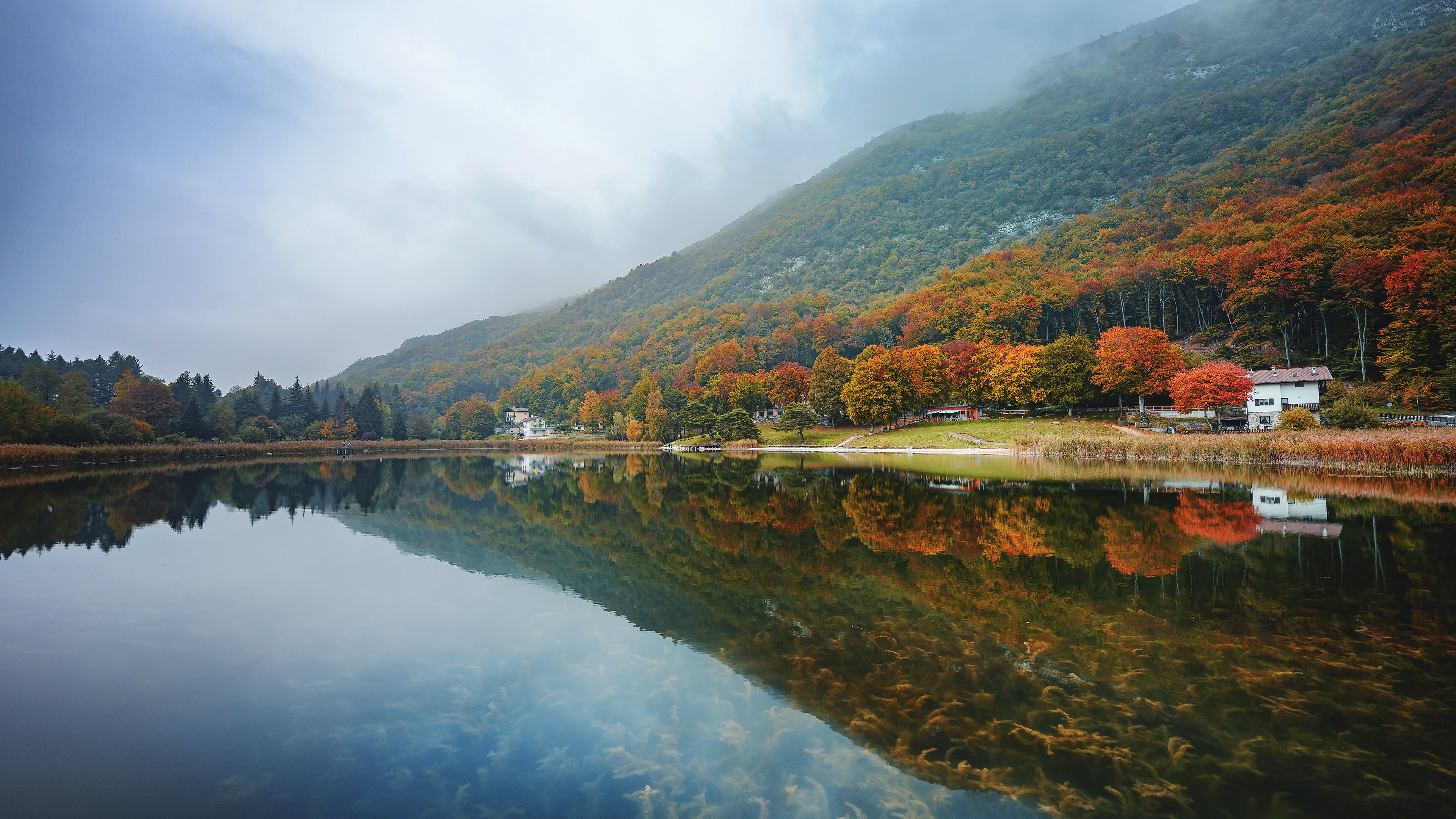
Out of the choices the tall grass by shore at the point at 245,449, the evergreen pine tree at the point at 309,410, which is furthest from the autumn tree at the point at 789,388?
the evergreen pine tree at the point at 309,410

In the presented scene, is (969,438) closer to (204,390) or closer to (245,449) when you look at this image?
Result: (245,449)

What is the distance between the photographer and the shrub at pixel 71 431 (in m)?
55.1

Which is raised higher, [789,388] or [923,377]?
[789,388]

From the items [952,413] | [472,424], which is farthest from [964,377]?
[472,424]

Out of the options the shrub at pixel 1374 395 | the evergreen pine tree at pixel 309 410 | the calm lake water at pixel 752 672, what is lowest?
the calm lake water at pixel 752 672

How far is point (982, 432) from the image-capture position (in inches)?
2299

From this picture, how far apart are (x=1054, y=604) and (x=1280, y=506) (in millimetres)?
15595

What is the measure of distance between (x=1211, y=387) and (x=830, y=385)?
1547 inches

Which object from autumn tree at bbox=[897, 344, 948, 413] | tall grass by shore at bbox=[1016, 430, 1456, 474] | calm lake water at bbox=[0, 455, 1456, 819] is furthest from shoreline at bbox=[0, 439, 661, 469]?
tall grass by shore at bbox=[1016, 430, 1456, 474]

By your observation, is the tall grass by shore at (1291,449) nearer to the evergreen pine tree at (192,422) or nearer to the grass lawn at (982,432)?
the grass lawn at (982,432)

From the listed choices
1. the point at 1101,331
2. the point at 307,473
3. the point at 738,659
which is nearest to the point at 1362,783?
the point at 738,659

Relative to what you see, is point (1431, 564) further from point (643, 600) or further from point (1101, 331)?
point (1101, 331)

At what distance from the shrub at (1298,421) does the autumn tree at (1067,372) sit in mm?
22576

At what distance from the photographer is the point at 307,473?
45.7 m
